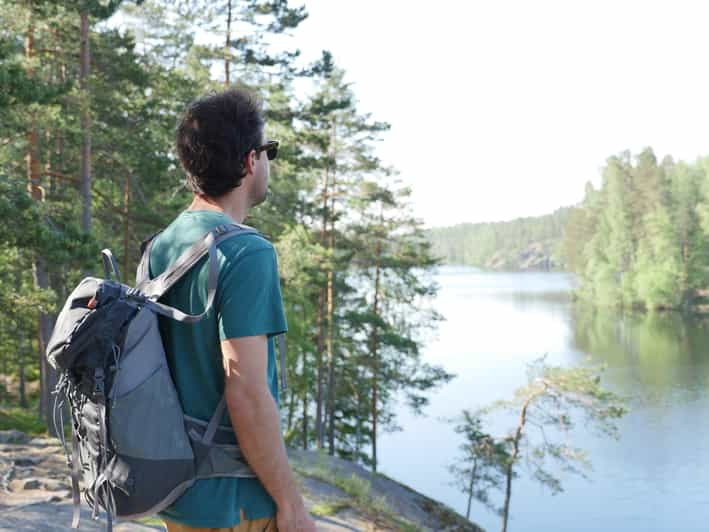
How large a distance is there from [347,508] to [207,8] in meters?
9.53

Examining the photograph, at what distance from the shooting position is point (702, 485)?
18.6m

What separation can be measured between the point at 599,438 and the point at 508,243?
12670 cm

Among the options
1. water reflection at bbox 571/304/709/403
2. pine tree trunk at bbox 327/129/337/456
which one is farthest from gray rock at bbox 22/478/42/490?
water reflection at bbox 571/304/709/403

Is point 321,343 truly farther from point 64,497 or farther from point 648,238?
point 648,238

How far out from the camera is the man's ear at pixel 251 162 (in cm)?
163

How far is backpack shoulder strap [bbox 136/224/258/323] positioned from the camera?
1.45 meters

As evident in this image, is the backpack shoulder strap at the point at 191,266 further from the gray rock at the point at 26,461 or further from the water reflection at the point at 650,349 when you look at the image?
the water reflection at the point at 650,349

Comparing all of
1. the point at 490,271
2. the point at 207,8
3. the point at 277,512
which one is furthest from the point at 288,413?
the point at 490,271

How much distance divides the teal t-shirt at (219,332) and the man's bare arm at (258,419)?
32 millimetres

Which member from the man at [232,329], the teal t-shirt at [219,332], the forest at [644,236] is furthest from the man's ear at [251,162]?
the forest at [644,236]

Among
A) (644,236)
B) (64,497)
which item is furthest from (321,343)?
(644,236)

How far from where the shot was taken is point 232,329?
1444 mm

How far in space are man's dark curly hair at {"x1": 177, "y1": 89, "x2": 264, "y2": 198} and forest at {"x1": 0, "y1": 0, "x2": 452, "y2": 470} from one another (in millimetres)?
5692

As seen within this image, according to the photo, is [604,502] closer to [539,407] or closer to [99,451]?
[539,407]
